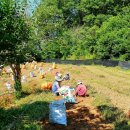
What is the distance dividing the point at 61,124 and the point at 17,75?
9893 millimetres

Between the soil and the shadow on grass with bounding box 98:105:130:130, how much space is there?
0.79 feet

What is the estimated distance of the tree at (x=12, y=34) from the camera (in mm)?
17328

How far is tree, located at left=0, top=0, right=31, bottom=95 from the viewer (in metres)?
17.3

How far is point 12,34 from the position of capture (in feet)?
61.6

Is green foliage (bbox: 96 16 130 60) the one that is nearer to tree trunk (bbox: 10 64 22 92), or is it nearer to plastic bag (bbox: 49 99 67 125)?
tree trunk (bbox: 10 64 22 92)

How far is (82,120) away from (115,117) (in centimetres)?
143

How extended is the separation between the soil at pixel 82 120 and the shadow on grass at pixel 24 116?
1.74 feet

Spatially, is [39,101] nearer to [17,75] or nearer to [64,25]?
[17,75]

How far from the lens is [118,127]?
1594 cm

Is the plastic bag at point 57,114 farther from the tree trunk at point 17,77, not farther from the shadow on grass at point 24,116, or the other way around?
the tree trunk at point 17,77

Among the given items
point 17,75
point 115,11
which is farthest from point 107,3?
point 17,75

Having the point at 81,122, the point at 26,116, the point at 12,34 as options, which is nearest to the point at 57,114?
the point at 81,122

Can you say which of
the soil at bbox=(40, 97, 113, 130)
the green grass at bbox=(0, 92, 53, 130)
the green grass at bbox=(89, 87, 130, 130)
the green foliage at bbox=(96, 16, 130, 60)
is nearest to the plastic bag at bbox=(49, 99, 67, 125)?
the soil at bbox=(40, 97, 113, 130)

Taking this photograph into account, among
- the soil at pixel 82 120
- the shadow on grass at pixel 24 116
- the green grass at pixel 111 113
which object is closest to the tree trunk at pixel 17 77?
the shadow on grass at pixel 24 116
